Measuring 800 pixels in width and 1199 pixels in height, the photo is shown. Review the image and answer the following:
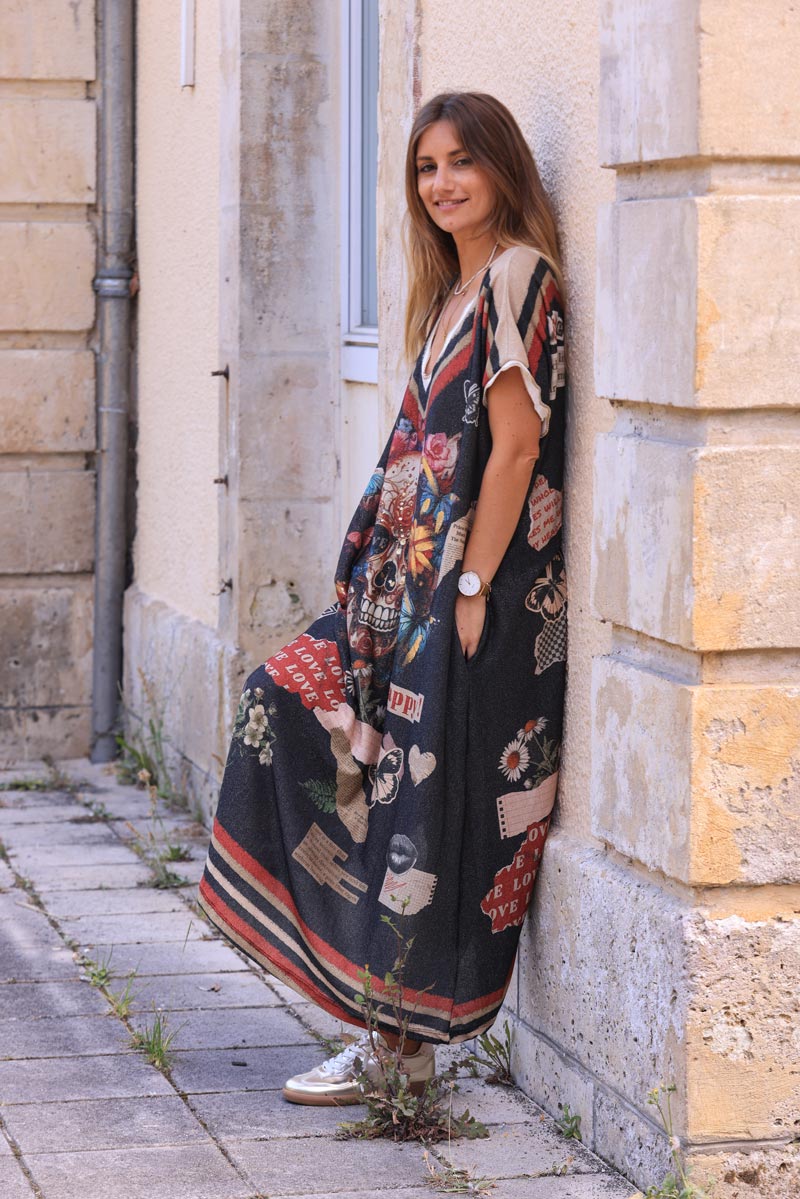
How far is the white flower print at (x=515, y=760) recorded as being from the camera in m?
3.65

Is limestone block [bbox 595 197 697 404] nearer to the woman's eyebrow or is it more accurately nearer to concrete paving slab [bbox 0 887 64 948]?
the woman's eyebrow

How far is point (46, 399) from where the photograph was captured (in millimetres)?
7445

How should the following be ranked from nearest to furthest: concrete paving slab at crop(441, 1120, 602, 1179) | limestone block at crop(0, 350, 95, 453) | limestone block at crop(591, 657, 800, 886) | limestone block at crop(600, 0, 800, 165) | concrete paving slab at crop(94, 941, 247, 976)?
limestone block at crop(600, 0, 800, 165) → limestone block at crop(591, 657, 800, 886) → concrete paving slab at crop(441, 1120, 602, 1179) → concrete paving slab at crop(94, 941, 247, 976) → limestone block at crop(0, 350, 95, 453)

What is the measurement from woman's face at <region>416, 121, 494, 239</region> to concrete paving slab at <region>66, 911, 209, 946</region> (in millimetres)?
2252

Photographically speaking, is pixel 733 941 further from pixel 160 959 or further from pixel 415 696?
pixel 160 959

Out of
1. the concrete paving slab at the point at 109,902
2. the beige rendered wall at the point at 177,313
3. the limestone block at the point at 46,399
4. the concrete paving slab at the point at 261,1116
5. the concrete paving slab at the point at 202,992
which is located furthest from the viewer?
the limestone block at the point at 46,399

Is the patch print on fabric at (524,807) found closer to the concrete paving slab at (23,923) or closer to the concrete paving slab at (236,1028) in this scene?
the concrete paving slab at (236,1028)

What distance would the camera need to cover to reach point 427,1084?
3775mm

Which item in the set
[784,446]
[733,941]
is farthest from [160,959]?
[784,446]

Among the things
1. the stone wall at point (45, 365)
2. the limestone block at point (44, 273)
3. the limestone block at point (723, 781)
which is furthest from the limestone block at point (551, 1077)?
the limestone block at point (44, 273)

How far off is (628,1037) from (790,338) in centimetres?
128

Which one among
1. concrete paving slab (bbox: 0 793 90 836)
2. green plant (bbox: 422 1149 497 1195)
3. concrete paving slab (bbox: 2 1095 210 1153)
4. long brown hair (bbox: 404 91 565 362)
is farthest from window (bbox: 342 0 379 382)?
green plant (bbox: 422 1149 497 1195)

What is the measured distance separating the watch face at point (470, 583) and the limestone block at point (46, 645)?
14.1ft

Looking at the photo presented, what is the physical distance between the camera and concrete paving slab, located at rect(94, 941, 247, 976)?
483 centimetres
